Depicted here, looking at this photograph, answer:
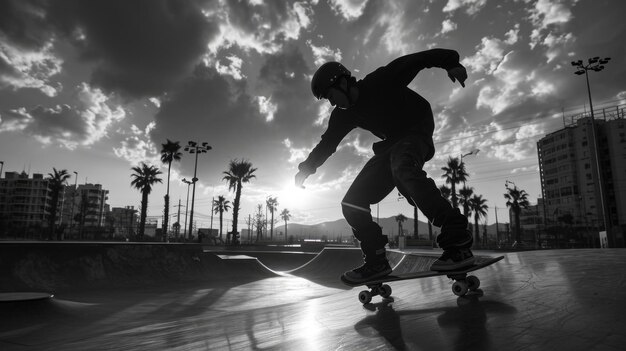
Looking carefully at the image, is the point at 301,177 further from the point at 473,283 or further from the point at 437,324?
the point at 437,324

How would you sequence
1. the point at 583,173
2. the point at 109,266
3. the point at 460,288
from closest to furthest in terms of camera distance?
the point at 460,288
the point at 109,266
the point at 583,173

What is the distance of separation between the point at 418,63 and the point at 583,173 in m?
94.7

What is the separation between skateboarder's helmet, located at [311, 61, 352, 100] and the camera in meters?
2.94

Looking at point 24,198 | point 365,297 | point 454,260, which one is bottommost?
point 365,297

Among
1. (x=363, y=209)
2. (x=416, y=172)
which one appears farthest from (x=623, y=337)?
(x=363, y=209)

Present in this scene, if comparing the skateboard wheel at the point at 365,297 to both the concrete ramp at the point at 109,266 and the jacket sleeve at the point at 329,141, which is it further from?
the concrete ramp at the point at 109,266

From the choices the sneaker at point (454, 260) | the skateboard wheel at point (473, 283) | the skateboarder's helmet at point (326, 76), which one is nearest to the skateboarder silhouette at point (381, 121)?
the skateboarder's helmet at point (326, 76)

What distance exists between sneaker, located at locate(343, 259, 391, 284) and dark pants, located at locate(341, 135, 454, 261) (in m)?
0.08

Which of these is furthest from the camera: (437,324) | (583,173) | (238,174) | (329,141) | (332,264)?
(583,173)

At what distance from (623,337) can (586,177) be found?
313 feet

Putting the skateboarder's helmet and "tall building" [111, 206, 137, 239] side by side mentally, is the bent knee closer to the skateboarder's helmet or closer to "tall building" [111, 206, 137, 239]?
the skateboarder's helmet

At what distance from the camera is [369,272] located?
8.98ft

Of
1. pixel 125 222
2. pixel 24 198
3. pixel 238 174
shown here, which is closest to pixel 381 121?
pixel 238 174

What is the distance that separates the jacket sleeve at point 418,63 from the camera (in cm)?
274
